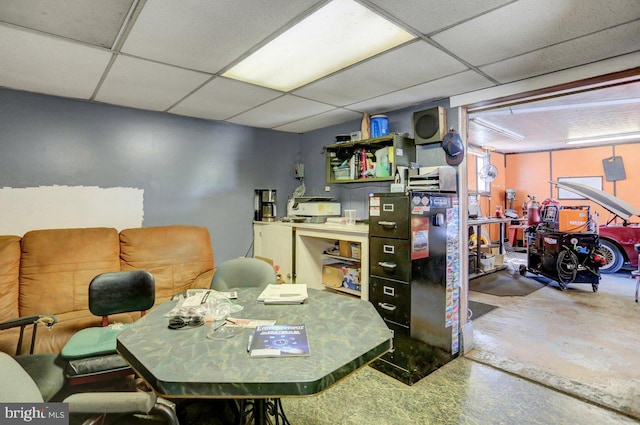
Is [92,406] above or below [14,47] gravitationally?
below

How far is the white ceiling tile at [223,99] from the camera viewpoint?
105 inches

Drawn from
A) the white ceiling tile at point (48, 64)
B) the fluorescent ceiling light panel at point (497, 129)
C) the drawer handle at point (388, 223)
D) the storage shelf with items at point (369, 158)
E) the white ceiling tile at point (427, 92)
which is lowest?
the drawer handle at point (388, 223)

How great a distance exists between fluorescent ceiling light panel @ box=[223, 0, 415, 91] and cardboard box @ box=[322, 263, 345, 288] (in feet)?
6.36

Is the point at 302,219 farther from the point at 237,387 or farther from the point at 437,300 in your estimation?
the point at 237,387

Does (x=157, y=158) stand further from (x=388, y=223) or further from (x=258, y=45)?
(x=388, y=223)

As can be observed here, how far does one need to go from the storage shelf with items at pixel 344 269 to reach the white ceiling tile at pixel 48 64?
2.62m

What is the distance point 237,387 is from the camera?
3.16 ft

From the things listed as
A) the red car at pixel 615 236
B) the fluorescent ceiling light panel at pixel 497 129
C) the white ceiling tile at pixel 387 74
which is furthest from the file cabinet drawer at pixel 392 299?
the red car at pixel 615 236

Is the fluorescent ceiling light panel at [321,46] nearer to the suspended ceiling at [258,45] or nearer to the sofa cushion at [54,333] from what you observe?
the suspended ceiling at [258,45]

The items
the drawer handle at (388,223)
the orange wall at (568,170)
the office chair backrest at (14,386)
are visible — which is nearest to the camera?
the office chair backrest at (14,386)

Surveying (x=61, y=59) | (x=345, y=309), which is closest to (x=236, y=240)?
(x=61, y=59)

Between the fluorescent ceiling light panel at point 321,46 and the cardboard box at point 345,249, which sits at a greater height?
the fluorescent ceiling light panel at point 321,46

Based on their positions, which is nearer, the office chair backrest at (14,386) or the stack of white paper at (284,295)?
the office chair backrest at (14,386)

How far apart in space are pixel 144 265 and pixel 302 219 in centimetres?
169
